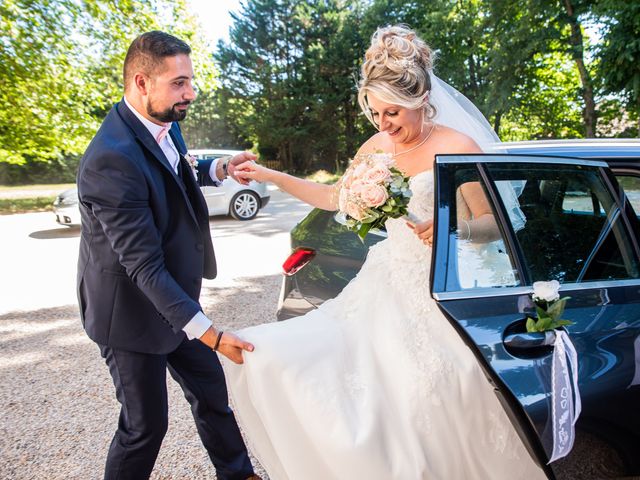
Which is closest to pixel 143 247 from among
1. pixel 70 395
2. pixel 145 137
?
pixel 145 137

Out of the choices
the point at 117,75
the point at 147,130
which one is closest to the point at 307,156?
the point at 117,75

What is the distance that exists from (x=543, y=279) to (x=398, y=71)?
1032mm

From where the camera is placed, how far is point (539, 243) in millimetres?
1702

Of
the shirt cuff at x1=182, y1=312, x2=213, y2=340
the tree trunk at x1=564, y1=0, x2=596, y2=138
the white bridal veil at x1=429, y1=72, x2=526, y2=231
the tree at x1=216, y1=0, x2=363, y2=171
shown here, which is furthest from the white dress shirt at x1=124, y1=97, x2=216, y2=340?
the tree at x1=216, y1=0, x2=363, y2=171

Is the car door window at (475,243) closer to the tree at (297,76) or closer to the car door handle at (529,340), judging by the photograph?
the car door handle at (529,340)

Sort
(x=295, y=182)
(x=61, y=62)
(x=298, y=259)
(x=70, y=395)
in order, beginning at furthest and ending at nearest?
(x=61, y=62)
(x=70, y=395)
(x=298, y=259)
(x=295, y=182)

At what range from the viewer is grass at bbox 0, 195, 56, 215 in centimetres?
1351

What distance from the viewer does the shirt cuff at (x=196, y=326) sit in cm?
172

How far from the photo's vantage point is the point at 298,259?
111 inches

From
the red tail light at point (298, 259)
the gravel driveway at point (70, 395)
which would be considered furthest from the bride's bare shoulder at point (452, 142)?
the gravel driveway at point (70, 395)

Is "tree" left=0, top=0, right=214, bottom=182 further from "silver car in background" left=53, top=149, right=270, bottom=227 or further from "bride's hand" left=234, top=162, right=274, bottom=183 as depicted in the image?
"bride's hand" left=234, top=162, right=274, bottom=183

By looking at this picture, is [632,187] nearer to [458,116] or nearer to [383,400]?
[458,116]

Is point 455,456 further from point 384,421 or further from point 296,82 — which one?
point 296,82

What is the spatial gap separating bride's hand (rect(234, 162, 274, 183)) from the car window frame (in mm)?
984
